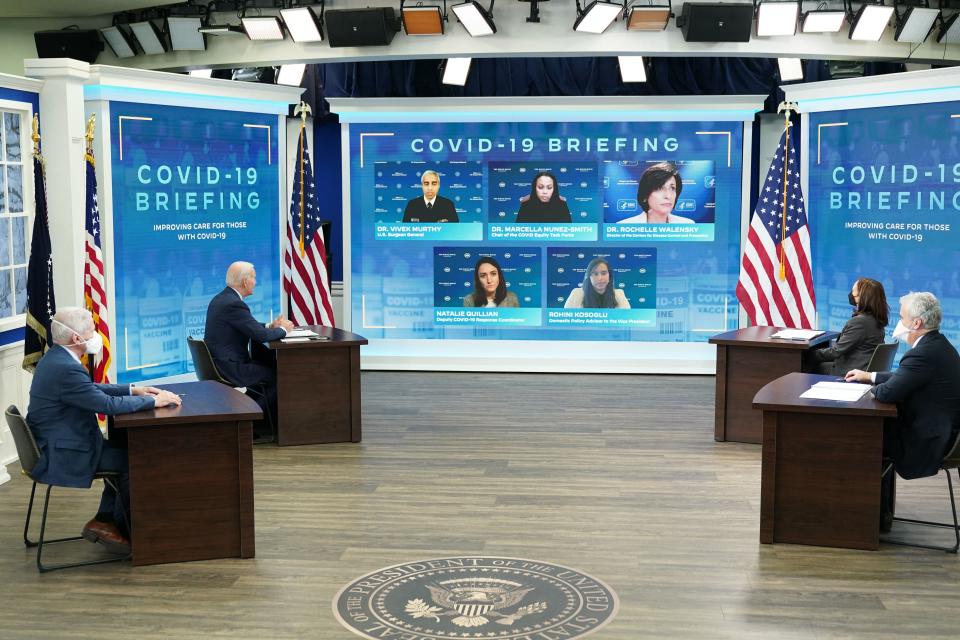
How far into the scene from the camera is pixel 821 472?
18.9 ft

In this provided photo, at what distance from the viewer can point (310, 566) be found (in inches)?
217

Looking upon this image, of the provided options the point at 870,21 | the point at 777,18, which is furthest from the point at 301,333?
the point at 870,21

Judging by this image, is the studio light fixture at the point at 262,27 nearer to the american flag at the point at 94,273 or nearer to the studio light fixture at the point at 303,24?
the studio light fixture at the point at 303,24

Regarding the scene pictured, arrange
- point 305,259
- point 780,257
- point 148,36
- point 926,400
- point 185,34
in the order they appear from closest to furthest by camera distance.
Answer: point 926,400 → point 780,257 → point 305,259 → point 185,34 → point 148,36

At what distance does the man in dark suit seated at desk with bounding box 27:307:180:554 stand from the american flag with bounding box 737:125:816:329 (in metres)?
5.62

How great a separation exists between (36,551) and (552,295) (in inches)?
272

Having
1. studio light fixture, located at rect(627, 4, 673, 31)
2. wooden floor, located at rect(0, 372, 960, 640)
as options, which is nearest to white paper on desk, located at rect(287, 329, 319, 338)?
wooden floor, located at rect(0, 372, 960, 640)

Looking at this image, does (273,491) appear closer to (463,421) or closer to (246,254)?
(463,421)

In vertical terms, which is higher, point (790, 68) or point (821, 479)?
point (790, 68)

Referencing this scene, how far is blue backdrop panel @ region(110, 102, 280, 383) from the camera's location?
934 cm

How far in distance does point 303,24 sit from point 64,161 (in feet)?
10.0

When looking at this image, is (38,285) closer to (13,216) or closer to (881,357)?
(13,216)

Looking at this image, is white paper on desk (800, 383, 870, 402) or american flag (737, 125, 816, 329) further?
american flag (737, 125, 816, 329)

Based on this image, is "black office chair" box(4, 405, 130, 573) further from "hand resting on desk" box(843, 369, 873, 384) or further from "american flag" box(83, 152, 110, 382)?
"hand resting on desk" box(843, 369, 873, 384)
